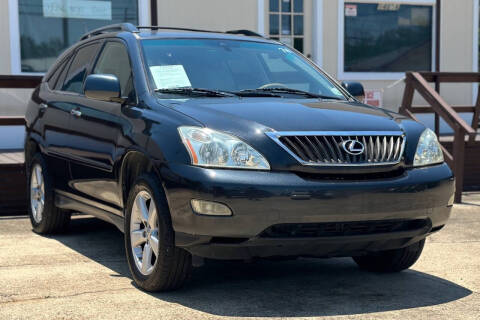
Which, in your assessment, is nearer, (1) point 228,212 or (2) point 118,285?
(1) point 228,212

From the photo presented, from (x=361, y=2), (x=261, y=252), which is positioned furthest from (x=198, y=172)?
(x=361, y=2)

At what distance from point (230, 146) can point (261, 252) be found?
608 mm

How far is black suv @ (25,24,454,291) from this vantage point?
14.4 feet

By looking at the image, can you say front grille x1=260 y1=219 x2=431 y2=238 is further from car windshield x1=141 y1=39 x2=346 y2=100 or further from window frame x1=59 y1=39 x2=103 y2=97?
window frame x1=59 y1=39 x2=103 y2=97

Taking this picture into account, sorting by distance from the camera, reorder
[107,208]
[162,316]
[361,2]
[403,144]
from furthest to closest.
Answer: [361,2] → [107,208] → [403,144] → [162,316]

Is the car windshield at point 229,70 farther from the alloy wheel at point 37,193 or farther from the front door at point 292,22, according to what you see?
the front door at point 292,22

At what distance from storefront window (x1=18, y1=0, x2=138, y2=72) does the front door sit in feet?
8.63

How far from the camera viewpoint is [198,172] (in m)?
4.41

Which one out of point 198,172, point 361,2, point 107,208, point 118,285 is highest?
point 361,2

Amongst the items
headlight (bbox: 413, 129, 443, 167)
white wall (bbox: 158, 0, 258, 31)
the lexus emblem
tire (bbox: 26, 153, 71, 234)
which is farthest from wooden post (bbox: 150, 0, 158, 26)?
the lexus emblem

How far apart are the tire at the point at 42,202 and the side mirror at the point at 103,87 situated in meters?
1.61

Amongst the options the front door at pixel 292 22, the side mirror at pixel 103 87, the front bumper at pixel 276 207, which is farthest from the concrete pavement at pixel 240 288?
the front door at pixel 292 22

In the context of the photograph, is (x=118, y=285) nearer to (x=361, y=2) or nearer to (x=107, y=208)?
(x=107, y=208)

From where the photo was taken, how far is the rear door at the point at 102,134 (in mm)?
5410
